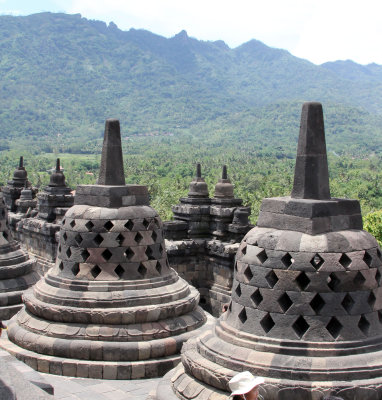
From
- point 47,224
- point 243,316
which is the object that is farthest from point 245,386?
point 47,224

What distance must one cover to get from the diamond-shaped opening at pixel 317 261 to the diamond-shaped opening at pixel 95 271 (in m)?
4.18

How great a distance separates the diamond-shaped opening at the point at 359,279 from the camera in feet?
17.5

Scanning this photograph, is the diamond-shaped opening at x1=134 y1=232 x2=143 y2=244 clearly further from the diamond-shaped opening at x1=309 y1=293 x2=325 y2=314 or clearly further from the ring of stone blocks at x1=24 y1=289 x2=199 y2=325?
the diamond-shaped opening at x1=309 y1=293 x2=325 y2=314

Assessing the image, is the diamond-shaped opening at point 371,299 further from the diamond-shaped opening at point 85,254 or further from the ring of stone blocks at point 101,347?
the diamond-shaped opening at point 85,254

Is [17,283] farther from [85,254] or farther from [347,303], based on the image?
[347,303]

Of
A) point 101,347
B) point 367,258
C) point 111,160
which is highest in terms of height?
point 111,160

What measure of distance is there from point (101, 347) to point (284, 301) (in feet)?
12.1

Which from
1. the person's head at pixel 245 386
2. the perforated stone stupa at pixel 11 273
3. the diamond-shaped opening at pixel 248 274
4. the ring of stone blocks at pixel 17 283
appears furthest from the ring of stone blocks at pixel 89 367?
the person's head at pixel 245 386

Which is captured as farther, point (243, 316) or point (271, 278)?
point (243, 316)

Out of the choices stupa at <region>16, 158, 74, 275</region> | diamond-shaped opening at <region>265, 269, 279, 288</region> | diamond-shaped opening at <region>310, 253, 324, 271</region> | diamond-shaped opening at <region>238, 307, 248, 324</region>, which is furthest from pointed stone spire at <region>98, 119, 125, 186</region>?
stupa at <region>16, 158, 74, 275</region>

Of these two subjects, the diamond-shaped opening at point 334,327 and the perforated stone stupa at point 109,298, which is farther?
the perforated stone stupa at point 109,298

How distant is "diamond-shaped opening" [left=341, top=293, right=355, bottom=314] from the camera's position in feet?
17.4

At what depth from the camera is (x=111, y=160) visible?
9094 millimetres

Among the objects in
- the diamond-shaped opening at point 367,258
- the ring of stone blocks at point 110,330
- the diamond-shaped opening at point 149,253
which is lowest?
the ring of stone blocks at point 110,330
